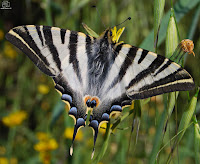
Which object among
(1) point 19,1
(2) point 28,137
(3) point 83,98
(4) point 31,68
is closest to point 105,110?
(3) point 83,98

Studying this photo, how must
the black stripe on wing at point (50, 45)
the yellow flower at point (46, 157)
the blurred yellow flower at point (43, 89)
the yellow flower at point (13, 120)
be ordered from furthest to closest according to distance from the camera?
the blurred yellow flower at point (43, 89) < the yellow flower at point (13, 120) < the yellow flower at point (46, 157) < the black stripe on wing at point (50, 45)

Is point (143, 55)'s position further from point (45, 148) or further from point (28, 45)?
point (45, 148)

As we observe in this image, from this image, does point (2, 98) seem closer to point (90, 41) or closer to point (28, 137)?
point (28, 137)

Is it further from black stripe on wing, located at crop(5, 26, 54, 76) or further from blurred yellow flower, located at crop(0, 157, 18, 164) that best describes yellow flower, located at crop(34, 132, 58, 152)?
black stripe on wing, located at crop(5, 26, 54, 76)

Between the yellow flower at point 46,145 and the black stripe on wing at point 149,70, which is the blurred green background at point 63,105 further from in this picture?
the black stripe on wing at point 149,70

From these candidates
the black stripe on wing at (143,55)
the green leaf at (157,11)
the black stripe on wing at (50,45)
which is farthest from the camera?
the black stripe on wing at (50,45)

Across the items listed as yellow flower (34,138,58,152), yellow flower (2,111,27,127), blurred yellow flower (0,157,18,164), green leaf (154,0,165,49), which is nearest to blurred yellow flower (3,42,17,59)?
yellow flower (2,111,27,127)

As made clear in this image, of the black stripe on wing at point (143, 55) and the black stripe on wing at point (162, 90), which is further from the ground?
the black stripe on wing at point (143, 55)

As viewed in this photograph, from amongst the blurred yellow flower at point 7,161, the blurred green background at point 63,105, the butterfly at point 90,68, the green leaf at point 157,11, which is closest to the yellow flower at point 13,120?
the blurred green background at point 63,105
